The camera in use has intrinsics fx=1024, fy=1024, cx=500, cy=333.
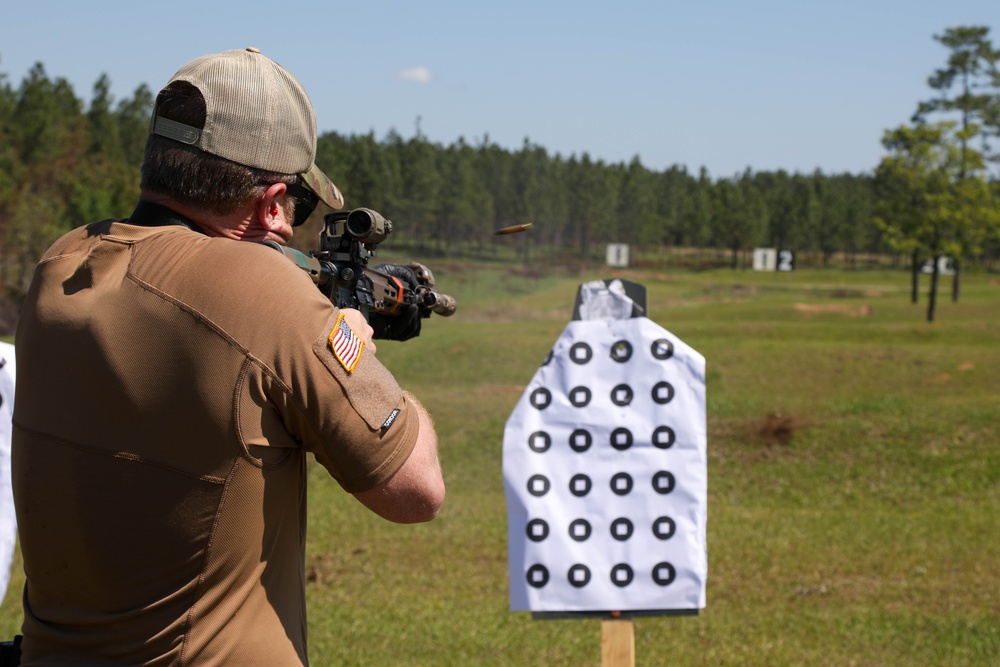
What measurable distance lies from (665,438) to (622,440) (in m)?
0.19

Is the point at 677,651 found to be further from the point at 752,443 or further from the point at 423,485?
the point at 752,443

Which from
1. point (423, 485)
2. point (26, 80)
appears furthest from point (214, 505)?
point (26, 80)

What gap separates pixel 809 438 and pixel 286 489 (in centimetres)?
1204

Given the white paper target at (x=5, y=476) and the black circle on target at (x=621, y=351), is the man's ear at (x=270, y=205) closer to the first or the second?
the white paper target at (x=5, y=476)

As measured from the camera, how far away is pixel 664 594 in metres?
4.46

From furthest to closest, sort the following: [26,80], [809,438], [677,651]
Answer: [26,80]
[809,438]
[677,651]

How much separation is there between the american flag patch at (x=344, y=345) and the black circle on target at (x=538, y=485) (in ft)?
9.44

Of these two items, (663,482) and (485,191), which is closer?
(663,482)

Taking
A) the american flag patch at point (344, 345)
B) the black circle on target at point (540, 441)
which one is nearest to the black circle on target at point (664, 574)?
the black circle on target at point (540, 441)

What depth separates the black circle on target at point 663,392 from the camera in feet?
15.0

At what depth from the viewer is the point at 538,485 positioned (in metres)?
4.54

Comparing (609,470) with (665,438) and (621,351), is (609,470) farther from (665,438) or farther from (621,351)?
(621,351)

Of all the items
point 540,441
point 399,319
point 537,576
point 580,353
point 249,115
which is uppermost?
point 249,115

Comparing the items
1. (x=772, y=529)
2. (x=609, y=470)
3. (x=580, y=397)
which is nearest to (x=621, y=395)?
(x=580, y=397)
